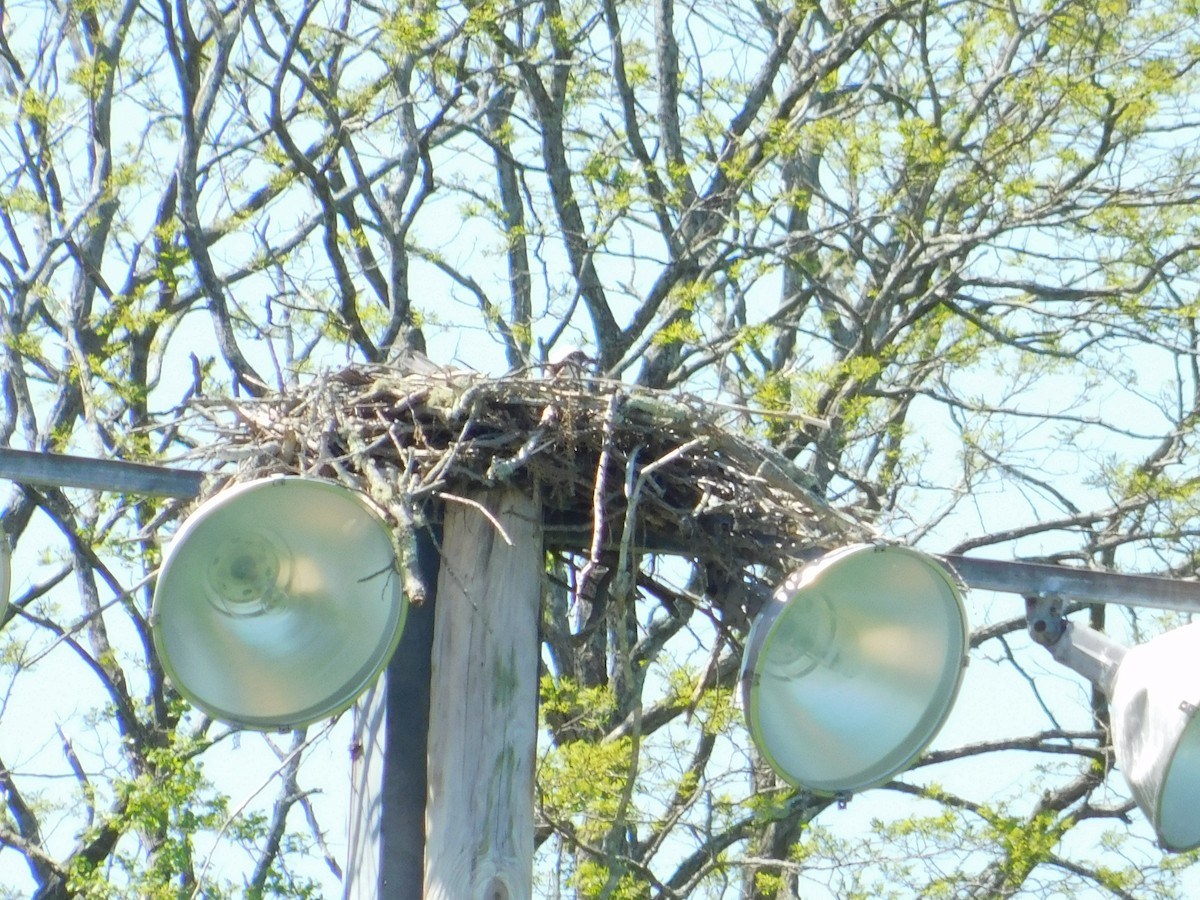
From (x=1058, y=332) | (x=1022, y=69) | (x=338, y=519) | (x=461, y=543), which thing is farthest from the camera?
(x=1058, y=332)

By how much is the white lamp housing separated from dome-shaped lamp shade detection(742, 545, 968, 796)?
1.43 ft

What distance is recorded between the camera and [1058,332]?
11203 millimetres

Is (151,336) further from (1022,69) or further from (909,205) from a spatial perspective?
(1022,69)

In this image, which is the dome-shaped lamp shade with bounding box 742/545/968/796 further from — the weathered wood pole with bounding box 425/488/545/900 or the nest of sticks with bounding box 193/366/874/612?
the weathered wood pole with bounding box 425/488/545/900

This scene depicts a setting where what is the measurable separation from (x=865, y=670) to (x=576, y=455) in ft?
2.71

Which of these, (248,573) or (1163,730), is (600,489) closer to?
(248,573)

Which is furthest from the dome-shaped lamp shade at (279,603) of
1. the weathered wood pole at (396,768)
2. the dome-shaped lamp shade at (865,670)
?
the dome-shaped lamp shade at (865,670)

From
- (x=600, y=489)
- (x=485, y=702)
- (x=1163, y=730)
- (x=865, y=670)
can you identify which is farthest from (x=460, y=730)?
(x=1163, y=730)

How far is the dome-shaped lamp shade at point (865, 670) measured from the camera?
152 inches

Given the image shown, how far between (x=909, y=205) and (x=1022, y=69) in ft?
3.17

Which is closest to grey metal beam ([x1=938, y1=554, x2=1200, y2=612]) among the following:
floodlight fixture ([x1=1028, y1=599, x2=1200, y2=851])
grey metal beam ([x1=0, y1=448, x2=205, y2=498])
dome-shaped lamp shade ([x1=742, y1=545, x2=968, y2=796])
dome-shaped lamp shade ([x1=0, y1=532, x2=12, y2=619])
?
floodlight fixture ([x1=1028, y1=599, x2=1200, y2=851])

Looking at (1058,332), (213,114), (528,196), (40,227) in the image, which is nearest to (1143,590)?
(1058,332)

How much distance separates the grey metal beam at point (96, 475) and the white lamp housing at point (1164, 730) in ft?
6.85

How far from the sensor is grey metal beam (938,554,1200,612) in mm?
4391
